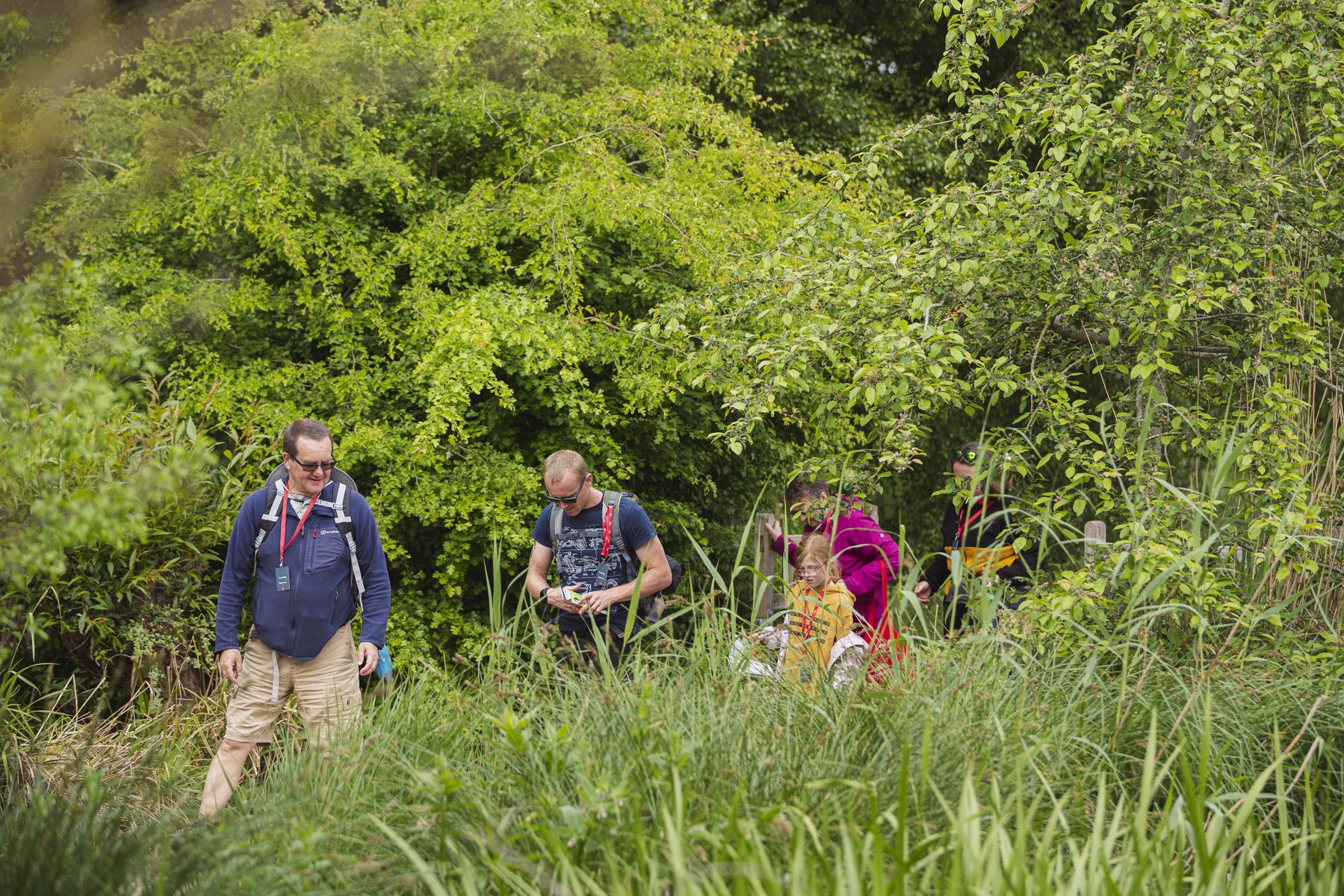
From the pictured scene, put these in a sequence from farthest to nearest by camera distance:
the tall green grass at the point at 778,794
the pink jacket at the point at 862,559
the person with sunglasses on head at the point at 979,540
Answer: the pink jacket at the point at 862,559 < the person with sunglasses on head at the point at 979,540 < the tall green grass at the point at 778,794

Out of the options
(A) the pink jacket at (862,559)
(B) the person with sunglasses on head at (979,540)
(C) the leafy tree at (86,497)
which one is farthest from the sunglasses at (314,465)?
(B) the person with sunglasses on head at (979,540)

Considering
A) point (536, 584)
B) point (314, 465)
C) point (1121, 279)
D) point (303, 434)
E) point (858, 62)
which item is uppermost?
point (858, 62)

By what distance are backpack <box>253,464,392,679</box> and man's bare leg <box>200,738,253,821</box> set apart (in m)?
0.59

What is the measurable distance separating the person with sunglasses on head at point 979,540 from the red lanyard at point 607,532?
126cm

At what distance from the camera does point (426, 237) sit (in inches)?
272

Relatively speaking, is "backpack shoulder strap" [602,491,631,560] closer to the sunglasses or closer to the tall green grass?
the tall green grass

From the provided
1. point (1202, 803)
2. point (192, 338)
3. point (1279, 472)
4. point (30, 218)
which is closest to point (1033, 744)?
point (1202, 803)

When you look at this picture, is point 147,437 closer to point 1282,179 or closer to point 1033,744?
point 1033,744

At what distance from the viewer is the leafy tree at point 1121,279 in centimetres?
465

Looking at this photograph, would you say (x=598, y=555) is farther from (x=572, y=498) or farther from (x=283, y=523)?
(x=283, y=523)

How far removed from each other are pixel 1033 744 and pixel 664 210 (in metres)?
4.25

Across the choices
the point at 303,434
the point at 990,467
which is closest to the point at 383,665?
the point at 303,434

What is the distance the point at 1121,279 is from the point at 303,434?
3.25 m

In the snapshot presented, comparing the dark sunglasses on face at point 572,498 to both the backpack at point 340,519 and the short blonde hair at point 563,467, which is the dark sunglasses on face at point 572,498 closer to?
the short blonde hair at point 563,467
